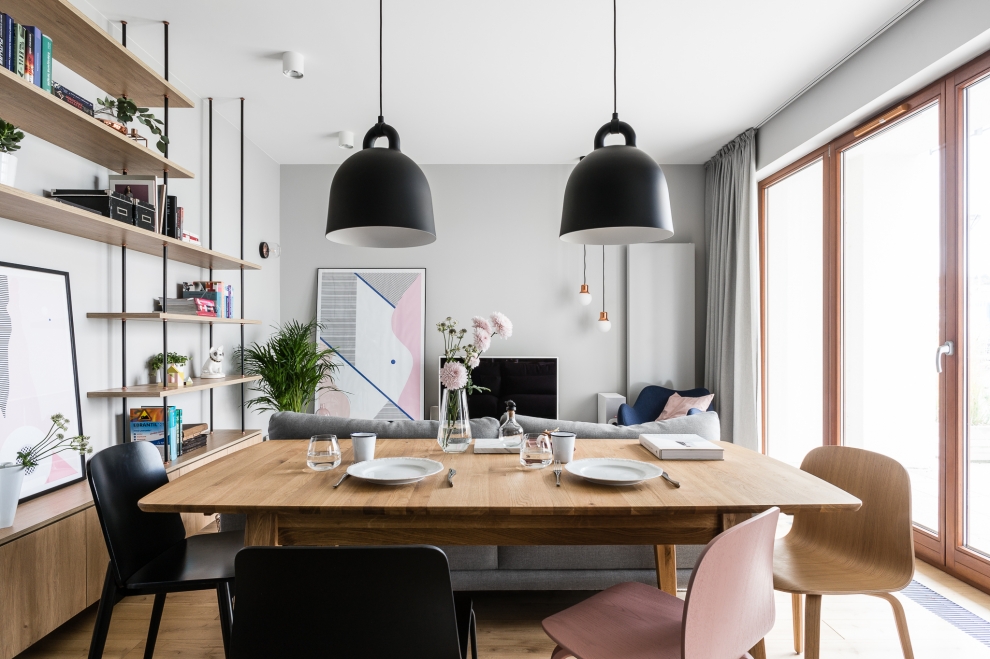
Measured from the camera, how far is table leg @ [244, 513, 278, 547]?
4.24 ft

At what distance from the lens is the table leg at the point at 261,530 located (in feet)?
4.24

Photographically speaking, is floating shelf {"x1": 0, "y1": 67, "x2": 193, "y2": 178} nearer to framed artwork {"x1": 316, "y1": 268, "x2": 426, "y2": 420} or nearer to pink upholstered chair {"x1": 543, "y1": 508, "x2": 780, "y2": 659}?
framed artwork {"x1": 316, "y1": 268, "x2": 426, "y2": 420}

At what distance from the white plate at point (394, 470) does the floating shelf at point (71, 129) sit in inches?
64.9

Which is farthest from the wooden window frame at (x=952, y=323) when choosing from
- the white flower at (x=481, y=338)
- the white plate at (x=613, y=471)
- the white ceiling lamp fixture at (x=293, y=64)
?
the white ceiling lamp fixture at (x=293, y=64)

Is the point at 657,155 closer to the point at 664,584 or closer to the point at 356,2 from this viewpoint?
the point at 356,2

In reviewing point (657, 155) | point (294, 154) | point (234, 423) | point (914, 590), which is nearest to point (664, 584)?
point (914, 590)

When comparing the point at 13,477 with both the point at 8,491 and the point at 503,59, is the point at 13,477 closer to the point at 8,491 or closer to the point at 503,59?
the point at 8,491

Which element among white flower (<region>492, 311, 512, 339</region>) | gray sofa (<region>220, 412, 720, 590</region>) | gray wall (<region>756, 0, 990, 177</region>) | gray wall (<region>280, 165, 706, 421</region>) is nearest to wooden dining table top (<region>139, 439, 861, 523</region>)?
white flower (<region>492, 311, 512, 339</region>)

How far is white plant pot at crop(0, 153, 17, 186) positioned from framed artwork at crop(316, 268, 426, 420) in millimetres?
3028

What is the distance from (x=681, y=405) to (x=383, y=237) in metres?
3.10

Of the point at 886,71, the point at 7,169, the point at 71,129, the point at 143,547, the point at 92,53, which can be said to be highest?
the point at 886,71

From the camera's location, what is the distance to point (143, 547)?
5.40ft

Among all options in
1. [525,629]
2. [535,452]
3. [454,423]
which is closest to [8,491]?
[454,423]

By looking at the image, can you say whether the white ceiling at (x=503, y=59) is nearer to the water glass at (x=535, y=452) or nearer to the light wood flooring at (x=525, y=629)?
the water glass at (x=535, y=452)
